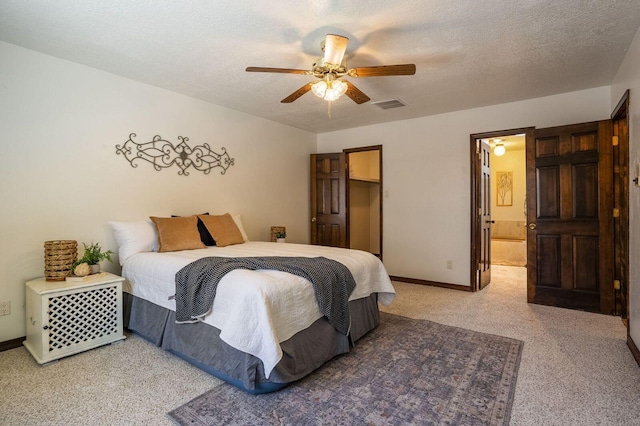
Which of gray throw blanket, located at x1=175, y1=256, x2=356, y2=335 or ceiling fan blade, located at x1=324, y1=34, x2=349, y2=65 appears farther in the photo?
ceiling fan blade, located at x1=324, y1=34, x2=349, y2=65

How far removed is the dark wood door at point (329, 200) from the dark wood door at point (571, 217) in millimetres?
2567

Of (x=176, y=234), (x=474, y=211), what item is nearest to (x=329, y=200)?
(x=474, y=211)

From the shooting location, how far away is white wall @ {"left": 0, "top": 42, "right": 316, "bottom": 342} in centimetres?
264

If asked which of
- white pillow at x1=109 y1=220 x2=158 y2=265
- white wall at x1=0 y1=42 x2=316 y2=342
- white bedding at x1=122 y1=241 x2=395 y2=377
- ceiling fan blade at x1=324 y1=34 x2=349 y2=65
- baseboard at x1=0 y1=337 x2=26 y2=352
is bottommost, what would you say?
baseboard at x1=0 y1=337 x2=26 y2=352

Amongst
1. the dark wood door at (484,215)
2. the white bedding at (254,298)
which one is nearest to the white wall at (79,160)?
the white bedding at (254,298)

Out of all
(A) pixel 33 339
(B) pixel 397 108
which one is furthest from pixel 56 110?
(B) pixel 397 108

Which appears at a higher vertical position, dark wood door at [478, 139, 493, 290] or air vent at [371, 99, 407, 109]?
air vent at [371, 99, 407, 109]

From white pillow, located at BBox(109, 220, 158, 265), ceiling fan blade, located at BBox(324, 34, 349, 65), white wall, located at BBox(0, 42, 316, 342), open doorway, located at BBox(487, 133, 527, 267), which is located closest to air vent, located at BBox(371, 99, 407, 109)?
ceiling fan blade, located at BBox(324, 34, 349, 65)

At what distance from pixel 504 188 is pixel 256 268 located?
7.03 m

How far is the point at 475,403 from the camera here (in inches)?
72.9

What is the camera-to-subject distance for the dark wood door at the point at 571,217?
3.41m

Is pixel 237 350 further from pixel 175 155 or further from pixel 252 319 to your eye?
pixel 175 155

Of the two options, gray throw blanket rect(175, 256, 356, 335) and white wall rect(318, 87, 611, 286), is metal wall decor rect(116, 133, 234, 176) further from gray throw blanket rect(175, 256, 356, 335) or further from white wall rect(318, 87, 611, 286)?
white wall rect(318, 87, 611, 286)

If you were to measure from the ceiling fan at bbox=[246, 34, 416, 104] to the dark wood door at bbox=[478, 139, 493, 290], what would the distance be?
2596 mm
